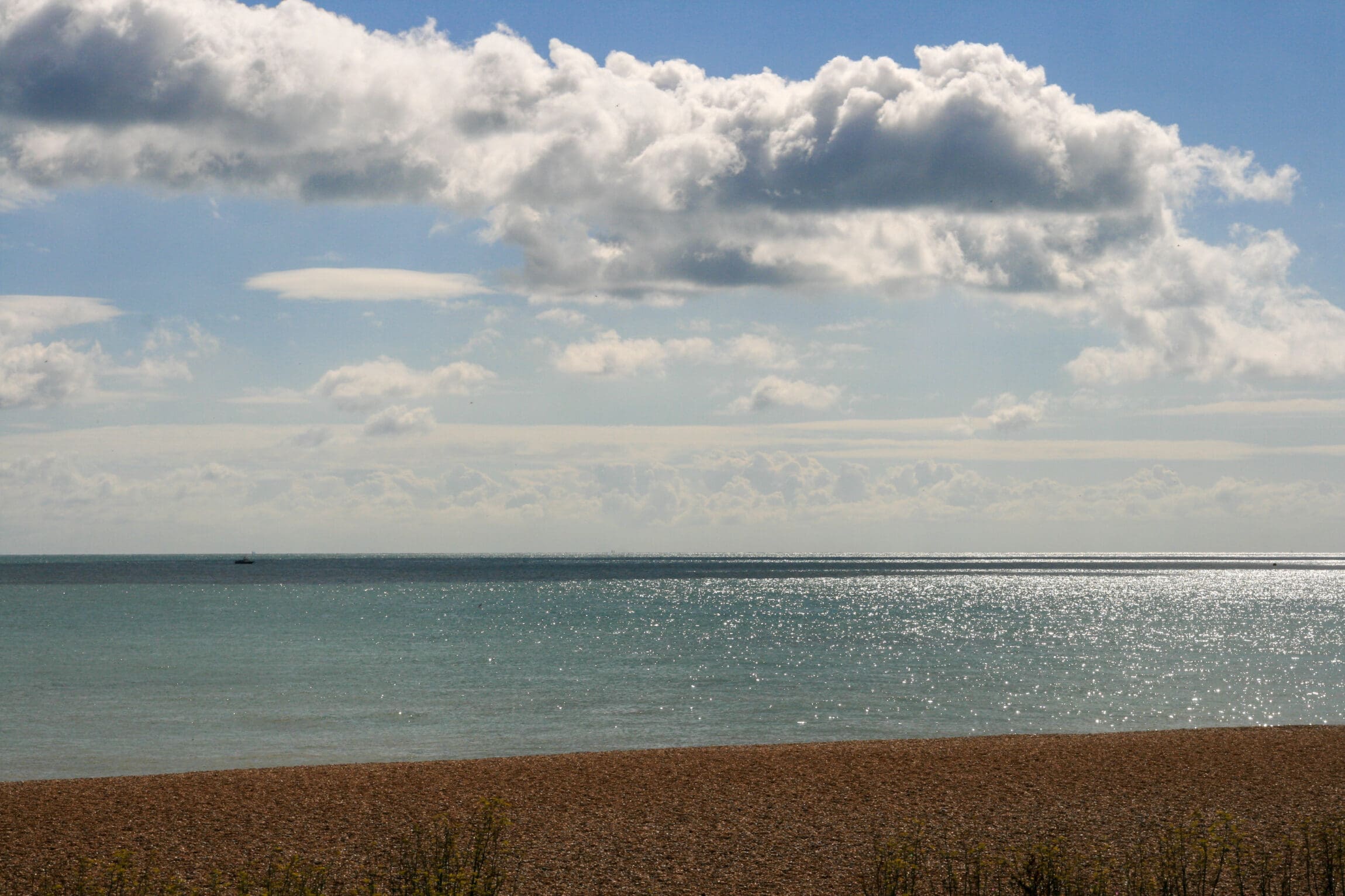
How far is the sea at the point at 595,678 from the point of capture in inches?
1019

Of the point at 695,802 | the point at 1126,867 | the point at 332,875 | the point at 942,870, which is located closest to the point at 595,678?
the point at 695,802

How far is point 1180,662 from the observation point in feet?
151

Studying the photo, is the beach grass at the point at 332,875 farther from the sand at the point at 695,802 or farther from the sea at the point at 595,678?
the sea at the point at 595,678

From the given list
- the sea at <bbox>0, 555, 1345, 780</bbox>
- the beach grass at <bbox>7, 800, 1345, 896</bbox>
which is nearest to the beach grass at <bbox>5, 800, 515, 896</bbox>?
the beach grass at <bbox>7, 800, 1345, 896</bbox>

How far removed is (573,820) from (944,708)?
58.5 ft

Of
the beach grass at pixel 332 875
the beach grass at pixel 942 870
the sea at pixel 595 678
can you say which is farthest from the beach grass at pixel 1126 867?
the sea at pixel 595 678

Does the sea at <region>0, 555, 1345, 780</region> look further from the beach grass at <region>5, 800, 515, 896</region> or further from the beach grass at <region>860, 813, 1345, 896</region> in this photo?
the beach grass at <region>860, 813, 1345, 896</region>

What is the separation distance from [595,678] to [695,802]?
2194 cm

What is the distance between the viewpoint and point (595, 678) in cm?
3838

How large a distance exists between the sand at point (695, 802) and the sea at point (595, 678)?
454cm

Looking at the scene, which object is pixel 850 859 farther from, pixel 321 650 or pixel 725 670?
pixel 321 650

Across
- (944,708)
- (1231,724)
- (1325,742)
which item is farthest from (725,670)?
(1325,742)

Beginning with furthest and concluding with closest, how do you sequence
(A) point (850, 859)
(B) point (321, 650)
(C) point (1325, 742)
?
(B) point (321, 650), (C) point (1325, 742), (A) point (850, 859)

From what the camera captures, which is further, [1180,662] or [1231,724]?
[1180,662]
